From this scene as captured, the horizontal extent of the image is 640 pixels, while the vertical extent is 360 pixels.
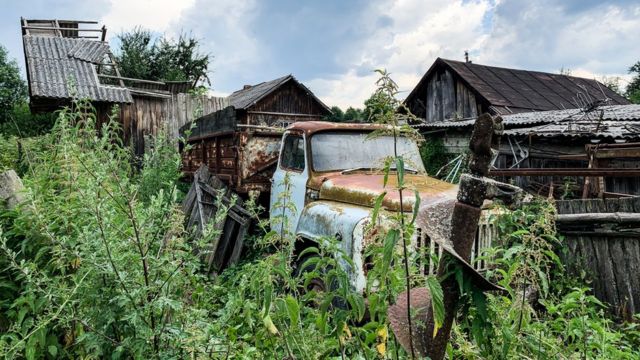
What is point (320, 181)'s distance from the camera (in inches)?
179

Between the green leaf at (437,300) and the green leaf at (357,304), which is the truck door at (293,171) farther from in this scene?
the green leaf at (437,300)

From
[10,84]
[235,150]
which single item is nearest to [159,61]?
[10,84]

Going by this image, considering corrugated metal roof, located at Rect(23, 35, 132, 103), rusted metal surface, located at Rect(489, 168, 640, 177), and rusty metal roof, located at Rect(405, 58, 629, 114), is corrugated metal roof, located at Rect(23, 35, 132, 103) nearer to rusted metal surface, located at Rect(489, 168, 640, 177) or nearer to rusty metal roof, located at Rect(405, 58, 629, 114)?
rusted metal surface, located at Rect(489, 168, 640, 177)

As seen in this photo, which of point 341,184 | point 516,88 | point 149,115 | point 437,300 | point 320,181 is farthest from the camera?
point 516,88

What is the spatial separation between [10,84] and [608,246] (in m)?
35.3

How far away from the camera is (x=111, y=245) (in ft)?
6.03

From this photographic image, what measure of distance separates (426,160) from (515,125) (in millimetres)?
3474

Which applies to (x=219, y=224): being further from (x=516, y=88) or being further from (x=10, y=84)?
(x=10, y=84)

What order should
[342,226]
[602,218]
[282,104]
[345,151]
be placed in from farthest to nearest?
[282,104]
[345,151]
[602,218]
[342,226]

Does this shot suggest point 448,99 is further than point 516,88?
Yes

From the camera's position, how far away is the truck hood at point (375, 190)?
3540 mm

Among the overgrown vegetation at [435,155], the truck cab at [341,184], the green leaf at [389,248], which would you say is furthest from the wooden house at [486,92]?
the green leaf at [389,248]

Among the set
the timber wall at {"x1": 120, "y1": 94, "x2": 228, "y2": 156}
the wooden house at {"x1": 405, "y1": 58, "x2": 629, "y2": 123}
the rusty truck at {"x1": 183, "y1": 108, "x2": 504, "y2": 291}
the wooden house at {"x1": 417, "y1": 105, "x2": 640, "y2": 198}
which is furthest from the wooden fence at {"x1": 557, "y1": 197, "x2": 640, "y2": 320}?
the wooden house at {"x1": 405, "y1": 58, "x2": 629, "y2": 123}

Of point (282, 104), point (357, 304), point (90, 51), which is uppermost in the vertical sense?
point (90, 51)
